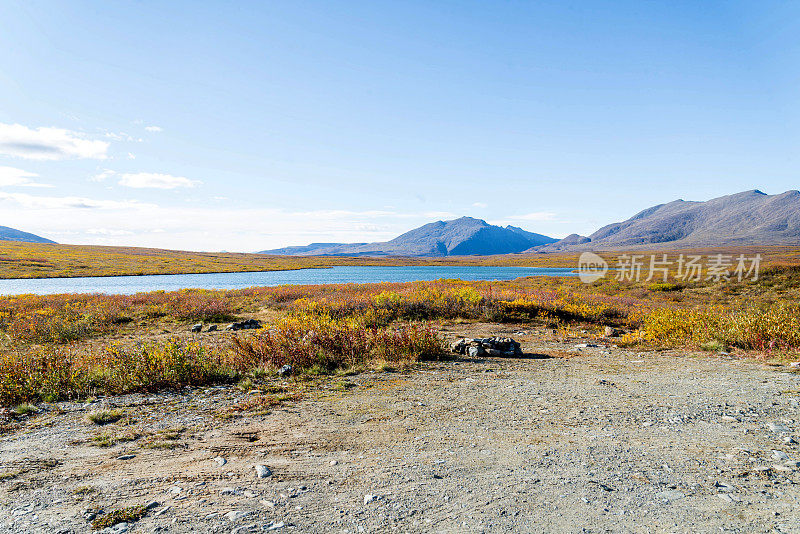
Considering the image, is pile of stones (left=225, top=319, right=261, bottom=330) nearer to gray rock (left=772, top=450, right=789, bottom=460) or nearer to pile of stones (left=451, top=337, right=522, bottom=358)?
pile of stones (left=451, top=337, right=522, bottom=358)

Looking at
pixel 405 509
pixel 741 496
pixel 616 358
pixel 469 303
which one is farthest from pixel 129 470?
pixel 469 303

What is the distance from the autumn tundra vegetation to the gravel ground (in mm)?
1109

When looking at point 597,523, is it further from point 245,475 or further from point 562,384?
point 562,384

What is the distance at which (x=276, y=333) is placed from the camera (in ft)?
41.0

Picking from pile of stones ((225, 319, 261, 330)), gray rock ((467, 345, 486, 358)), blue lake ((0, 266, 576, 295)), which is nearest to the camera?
gray rock ((467, 345, 486, 358))

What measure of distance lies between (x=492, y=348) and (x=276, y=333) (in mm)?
6735

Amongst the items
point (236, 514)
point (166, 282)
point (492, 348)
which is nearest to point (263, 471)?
point (236, 514)

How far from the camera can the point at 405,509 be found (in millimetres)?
4176

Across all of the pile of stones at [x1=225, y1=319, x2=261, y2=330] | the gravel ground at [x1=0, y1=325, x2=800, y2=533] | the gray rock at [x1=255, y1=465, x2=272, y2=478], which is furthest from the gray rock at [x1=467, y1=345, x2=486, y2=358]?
the pile of stones at [x1=225, y1=319, x2=261, y2=330]

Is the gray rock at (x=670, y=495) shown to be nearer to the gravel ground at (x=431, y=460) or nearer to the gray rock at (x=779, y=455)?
the gravel ground at (x=431, y=460)

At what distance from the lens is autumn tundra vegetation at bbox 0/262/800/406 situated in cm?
935

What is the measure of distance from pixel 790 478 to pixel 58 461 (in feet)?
29.9

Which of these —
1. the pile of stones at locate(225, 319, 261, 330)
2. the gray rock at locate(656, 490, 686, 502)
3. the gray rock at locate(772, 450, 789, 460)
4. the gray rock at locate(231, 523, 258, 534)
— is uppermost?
the gray rock at locate(772, 450, 789, 460)

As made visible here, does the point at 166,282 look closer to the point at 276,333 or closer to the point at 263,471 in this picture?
the point at 276,333
